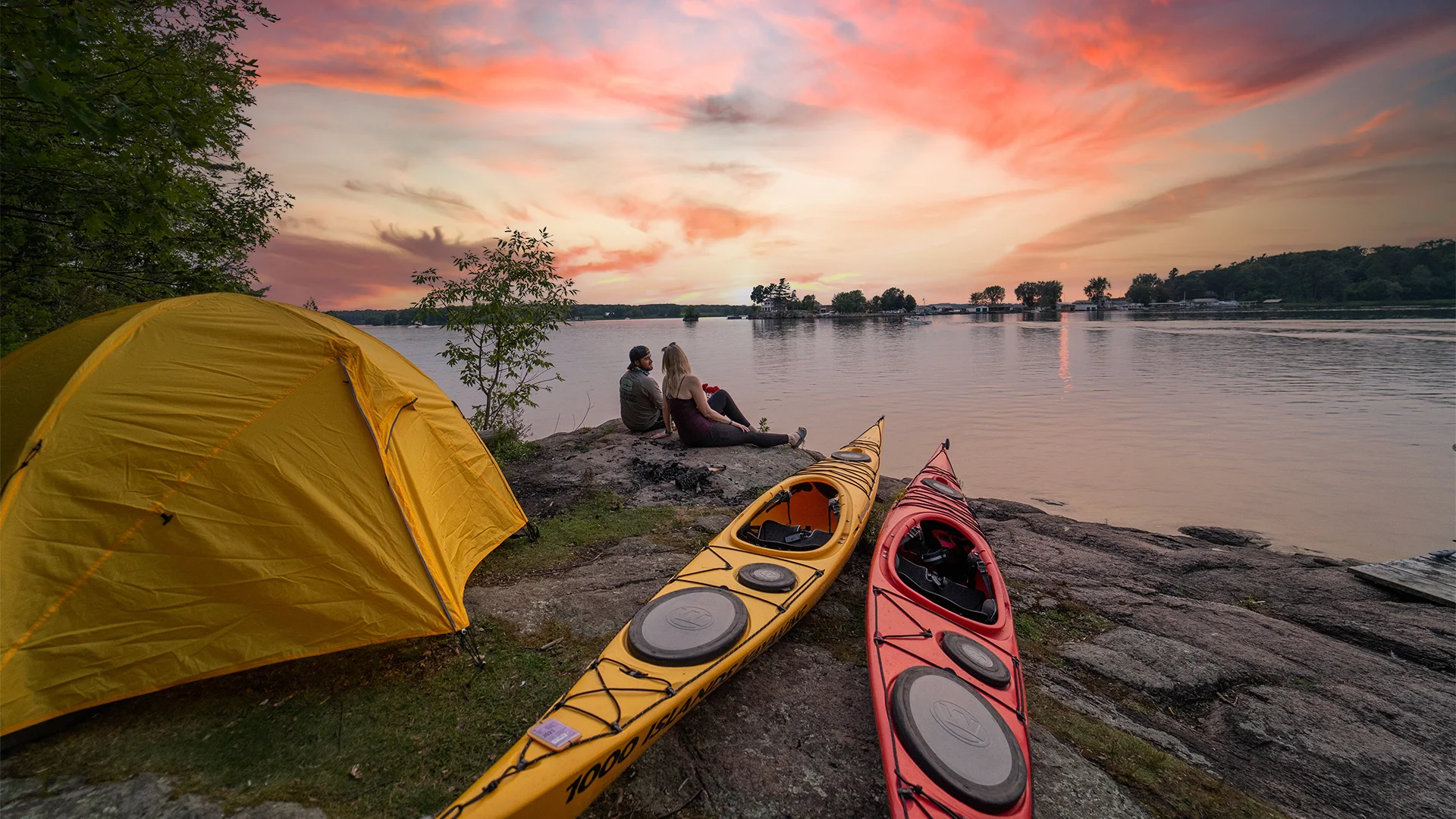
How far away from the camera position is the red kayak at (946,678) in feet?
9.22

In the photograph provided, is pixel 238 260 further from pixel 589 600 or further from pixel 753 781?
pixel 753 781

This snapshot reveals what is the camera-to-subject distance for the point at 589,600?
486 centimetres

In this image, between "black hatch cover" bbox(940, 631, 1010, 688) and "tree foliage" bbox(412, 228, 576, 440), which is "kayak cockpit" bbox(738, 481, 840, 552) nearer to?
"black hatch cover" bbox(940, 631, 1010, 688)

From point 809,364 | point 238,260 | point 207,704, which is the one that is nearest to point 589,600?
point 207,704

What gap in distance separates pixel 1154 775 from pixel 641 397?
29.6 feet

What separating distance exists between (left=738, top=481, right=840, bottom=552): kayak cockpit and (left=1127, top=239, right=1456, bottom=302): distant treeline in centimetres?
11136

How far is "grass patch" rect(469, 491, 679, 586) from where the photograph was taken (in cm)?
562

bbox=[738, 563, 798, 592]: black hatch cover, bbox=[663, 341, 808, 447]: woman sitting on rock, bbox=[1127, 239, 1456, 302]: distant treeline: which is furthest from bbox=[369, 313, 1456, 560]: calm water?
bbox=[1127, 239, 1456, 302]: distant treeline

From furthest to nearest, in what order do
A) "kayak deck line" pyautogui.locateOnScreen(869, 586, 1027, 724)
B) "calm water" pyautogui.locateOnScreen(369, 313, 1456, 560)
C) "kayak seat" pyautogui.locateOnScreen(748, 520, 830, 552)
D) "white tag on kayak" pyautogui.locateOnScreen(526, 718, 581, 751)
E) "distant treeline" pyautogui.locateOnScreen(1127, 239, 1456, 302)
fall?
"distant treeline" pyautogui.locateOnScreen(1127, 239, 1456, 302), "calm water" pyautogui.locateOnScreen(369, 313, 1456, 560), "kayak seat" pyautogui.locateOnScreen(748, 520, 830, 552), "kayak deck line" pyautogui.locateOnScreen(869, 586, 1027, 724), "white tag on kayak" pyautogui.locateOnScreen(526, 718, 581, 751)

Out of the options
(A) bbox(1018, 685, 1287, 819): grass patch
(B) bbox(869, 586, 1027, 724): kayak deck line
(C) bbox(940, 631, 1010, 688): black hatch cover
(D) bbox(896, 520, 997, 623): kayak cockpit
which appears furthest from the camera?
(D) bbox(896, 520, 997, 623): kayak cockpit

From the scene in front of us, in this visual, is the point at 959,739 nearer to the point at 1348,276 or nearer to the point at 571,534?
the point at 571,534

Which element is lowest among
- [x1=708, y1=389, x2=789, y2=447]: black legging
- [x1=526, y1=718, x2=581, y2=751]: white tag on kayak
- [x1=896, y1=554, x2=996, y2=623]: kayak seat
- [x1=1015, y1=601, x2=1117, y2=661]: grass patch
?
[x1=1015, y1=601, x2=1117, y2=661]: grass patch

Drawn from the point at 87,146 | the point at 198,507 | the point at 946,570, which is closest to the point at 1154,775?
the point at 946,570

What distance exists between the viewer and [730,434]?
9648 mm
